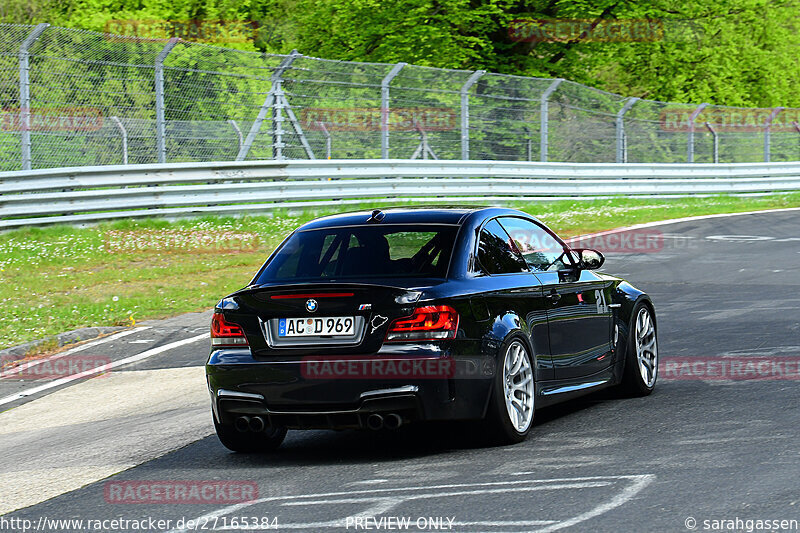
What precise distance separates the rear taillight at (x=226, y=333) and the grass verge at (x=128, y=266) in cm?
490

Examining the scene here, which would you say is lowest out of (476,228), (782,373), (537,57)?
(782,373)

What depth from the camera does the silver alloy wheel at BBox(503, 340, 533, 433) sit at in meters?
6.73

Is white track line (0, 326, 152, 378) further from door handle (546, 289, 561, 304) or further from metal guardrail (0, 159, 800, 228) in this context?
metal guardrail (0, 159, 800, 228)

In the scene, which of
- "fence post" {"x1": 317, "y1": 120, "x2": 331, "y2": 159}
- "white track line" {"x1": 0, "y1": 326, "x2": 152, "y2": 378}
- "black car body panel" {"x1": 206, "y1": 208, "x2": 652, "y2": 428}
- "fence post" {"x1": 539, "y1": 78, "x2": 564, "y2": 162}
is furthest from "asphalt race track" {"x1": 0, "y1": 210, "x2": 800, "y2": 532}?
"fence post" {"x1": 539, "y1": 78, "x2": 564, "y2": 162}

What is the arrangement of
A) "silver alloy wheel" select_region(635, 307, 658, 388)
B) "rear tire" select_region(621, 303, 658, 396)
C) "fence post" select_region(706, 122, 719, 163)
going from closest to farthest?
"rear tire" select_region(621, 303, 658, 396) → "silver alloy wheel" select_region(635, 307, 658, 388) → "fence post" select_region(706, 122, 719, 163)

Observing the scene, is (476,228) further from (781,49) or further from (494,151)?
(781,49)

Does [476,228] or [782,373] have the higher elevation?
[476,228]

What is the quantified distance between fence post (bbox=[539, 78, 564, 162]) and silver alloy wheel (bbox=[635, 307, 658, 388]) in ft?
59.9

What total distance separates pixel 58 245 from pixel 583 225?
955 cm

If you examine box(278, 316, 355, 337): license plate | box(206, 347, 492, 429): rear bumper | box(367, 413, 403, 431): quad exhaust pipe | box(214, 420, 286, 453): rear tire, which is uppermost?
box(278, 316, 355, 337): license plate

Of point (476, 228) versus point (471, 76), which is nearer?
point (476, 228)

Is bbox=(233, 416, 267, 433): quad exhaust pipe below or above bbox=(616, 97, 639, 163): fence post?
below

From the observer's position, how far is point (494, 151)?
2559cm

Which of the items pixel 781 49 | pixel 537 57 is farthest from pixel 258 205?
pixel 781 49
